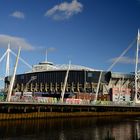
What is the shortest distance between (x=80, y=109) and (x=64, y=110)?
7.93 metres

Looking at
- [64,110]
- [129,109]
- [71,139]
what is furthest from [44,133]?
[129,109]

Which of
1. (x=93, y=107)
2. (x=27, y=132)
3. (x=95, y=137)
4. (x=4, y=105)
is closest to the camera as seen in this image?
(x=95, y=137)

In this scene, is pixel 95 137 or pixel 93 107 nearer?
pixel 95 137

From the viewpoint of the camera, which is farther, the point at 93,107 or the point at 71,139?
the point at 93,107

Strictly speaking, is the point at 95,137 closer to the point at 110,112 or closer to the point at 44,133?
the point at 44,133

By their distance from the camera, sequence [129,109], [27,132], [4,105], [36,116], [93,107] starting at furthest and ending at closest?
[129,109] → [93,107] → [36,116] → [4,105] → [27,132]

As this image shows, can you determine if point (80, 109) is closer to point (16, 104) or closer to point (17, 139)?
point (16, 104)

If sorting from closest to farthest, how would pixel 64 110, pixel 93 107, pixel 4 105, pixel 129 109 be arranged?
pixel 4 105 < pixel 64 110 < pixel 93 107 < pixel 129 109

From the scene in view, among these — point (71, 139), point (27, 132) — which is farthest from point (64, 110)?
point (71, 139)

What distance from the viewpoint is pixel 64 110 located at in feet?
409

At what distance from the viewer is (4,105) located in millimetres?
101562

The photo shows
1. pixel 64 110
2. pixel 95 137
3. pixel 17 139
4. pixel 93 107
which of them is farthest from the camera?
pixel 93 107

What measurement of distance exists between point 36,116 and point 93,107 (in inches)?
1201

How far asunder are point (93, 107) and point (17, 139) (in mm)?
77029
